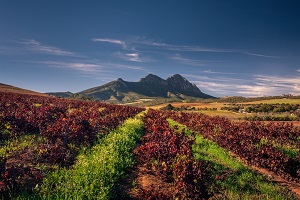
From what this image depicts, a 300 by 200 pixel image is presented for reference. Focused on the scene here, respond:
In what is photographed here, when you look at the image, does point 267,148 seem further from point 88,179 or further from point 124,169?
point 88,179

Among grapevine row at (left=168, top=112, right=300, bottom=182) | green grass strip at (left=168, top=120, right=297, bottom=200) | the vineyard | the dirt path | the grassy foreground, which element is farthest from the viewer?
grapevine row at (left=168, top=112, right=300, bottom=182)

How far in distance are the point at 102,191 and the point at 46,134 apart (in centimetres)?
607

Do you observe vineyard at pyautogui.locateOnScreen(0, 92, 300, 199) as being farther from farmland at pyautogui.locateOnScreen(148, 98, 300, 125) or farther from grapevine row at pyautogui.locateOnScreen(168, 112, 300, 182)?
farmland at pyautogui.locateOnScreen(148, 98, 300, 125)

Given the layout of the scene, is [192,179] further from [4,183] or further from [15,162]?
[15,162]

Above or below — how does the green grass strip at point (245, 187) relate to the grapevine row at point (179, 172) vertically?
below

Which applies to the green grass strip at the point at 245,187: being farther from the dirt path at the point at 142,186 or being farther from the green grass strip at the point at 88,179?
the green grass strip at the point at 88,179

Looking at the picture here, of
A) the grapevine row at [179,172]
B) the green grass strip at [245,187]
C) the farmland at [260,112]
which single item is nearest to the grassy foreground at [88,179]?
the grapevine row at [179,172]

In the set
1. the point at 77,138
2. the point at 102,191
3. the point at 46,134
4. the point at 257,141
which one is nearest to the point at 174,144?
the point at 102,191

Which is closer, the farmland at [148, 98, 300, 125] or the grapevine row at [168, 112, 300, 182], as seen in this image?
the grapevine row at [168, 112, 300, 182]

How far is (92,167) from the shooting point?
28.6ft

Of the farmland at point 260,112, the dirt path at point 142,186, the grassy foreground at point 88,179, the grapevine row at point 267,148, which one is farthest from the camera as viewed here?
the farmland at point 260,112

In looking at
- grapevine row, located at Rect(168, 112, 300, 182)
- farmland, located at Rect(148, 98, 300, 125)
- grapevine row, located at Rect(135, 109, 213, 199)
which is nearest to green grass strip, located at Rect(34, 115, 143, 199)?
grapevine row, located at Rect(135, 109, 213, 199)

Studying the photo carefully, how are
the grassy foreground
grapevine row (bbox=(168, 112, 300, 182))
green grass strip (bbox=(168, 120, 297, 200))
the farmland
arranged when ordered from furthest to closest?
the farmland
grapevine row (bbox=(168, 112, 300, 182))
green grass strip (bbox=(168, 120, 297, 200))
the grassy foreground

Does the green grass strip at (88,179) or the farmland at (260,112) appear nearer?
the green grass strip at (88,179)
